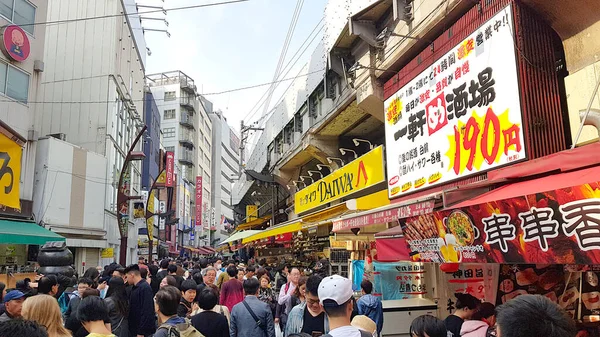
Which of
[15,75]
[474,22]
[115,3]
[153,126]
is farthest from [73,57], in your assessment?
[474,22]

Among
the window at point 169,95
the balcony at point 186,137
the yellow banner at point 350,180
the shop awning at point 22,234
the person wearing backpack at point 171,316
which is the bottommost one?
the person wearing backpack at point 171,316

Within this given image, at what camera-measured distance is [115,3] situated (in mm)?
28094

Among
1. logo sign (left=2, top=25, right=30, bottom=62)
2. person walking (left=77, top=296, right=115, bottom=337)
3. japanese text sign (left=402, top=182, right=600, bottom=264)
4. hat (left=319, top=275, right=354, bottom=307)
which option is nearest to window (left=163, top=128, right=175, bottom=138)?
logo sign (left=2, top=25, right=30, bottom=62)

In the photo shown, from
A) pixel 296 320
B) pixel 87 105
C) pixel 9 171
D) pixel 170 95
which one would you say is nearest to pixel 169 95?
pixel 170 95

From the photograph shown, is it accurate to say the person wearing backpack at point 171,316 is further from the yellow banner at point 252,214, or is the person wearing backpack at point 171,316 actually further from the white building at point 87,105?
the yellow banner at point 252,214

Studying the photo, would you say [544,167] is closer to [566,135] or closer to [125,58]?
[566,135]

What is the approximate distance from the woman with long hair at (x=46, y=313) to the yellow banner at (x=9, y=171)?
1036 cm

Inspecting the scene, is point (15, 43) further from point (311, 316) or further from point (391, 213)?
point (311, 316)

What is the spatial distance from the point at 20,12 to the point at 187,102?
4854 cm

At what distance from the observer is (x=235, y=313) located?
5.83 meters

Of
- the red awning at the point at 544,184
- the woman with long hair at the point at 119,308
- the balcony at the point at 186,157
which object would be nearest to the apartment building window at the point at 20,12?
the woman with long hair at the point at 119,308

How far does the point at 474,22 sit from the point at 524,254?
5.01 m

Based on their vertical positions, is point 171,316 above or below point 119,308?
above

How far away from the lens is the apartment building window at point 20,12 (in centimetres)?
1769
